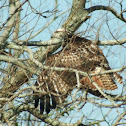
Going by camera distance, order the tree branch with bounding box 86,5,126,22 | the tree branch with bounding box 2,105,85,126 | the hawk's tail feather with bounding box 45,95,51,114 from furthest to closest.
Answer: the hawk's tail feather with bounding box 45,95,51,114 → the tree branch with bounding box 86,5,126,22 → the tree branch with bounding box 2,105,85,126

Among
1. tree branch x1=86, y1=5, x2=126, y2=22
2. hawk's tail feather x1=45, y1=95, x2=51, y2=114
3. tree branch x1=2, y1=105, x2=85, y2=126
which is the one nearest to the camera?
tree branch x1=2, y1=105, x2=85, y2=126

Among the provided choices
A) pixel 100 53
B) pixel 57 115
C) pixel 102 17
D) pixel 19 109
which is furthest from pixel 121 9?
pixel 19 109

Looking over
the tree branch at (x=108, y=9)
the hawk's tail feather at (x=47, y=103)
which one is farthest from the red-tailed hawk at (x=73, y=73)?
the tree branch at (x=108, y=9)

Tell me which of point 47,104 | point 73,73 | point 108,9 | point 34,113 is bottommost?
point 34,113

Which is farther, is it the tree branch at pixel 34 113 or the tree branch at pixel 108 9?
the tree branch at pixel 108 9

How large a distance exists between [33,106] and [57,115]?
2.03 ft

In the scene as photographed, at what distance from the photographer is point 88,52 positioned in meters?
7.32

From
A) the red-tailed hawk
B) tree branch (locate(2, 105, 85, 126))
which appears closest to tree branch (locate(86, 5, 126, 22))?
the red-tailed hawk

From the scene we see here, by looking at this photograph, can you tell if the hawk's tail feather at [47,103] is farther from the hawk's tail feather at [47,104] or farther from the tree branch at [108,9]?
the tree branch at [108,9]

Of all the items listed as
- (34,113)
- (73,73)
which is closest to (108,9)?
(73,73)

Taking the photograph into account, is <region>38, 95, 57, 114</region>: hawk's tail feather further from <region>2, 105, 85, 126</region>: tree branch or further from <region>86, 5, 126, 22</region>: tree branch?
<region>86, 5, 126, 22</region>: tree branch

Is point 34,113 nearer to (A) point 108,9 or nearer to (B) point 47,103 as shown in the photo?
(B) point 47,103

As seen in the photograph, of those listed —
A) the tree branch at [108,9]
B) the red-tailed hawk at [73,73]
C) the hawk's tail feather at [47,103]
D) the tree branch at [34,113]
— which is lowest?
the tree branch at [34,113]

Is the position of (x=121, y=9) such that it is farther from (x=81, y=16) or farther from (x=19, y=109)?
(x=19, y=109)
